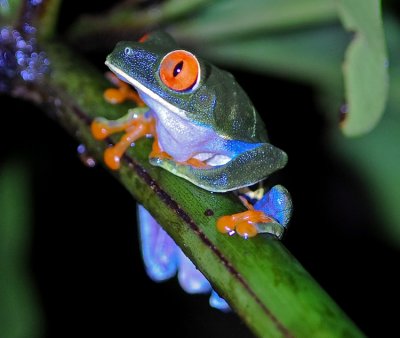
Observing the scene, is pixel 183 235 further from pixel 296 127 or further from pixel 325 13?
pixel 296 127

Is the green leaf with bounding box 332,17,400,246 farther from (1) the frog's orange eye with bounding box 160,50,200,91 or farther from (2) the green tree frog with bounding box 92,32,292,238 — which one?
(1) the frog's orange eye with bounding box 160,50,200,91

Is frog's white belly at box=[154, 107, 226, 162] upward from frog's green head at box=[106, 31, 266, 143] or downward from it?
downward

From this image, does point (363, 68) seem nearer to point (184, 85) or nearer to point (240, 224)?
point (184, 85)

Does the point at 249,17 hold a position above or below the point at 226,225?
above

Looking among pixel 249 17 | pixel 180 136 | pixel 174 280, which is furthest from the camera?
pixel 174 280

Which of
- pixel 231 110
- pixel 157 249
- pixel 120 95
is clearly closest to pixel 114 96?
pixel 120 95

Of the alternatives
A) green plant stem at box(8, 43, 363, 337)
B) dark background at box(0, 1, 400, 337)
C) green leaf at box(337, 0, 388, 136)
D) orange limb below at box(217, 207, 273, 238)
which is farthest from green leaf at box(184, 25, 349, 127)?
orange limb below at box(217, 207, 273, 238)
